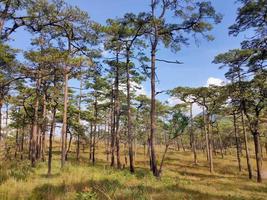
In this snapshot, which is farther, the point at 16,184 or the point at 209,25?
the point at 209,25

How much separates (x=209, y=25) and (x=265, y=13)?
23.9 ft

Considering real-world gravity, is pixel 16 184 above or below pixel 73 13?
below

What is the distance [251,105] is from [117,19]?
13632 millimetres

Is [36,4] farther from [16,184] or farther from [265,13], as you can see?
[265,13]

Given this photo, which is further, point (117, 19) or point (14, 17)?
point (117, 19)

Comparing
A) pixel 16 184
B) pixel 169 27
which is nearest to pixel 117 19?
pixel 169 27

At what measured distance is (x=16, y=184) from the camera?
8.17 metres

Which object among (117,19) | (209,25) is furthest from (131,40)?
(209,25)

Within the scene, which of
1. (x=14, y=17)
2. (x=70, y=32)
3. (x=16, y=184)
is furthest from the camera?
(x=70, y=32)

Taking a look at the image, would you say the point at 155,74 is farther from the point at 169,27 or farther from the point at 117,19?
the point at 117,19

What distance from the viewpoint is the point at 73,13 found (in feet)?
35.9

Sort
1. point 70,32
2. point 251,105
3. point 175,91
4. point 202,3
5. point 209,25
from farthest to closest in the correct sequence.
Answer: point 175,91 → point 251,105 → point 209,25 → point 202,3 → point 70,32

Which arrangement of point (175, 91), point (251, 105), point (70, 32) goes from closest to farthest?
point (70, 32), point (251, 105), point (175, 91)

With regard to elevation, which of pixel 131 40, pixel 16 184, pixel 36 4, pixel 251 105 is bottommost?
pixel 16 184
